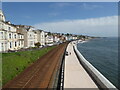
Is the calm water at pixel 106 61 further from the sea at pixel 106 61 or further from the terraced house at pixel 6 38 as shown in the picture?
the terraced house at pixel 6 38

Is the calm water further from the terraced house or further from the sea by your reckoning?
the terraced house

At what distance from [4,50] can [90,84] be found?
31819mm

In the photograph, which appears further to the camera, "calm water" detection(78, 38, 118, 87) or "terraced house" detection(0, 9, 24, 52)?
"terraced house" detection(0, 9, 24, 52)

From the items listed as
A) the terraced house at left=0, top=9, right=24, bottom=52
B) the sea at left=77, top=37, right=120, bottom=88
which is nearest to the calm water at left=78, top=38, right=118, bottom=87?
the sea at left=77, top=37, right=120, bottom=88

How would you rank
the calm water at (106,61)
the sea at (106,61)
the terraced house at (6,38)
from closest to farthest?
the sea at (106,61) → the calm water at (106,61) → the terraced house at (6,38)

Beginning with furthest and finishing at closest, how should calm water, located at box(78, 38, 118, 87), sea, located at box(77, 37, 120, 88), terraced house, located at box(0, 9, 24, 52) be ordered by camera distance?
1. terraced house, located at box(0, 9, 24, 52)
2. calm water, located at box(78, 38, 118, 87)
3. sea, located at box(77, 37, 120, 88)

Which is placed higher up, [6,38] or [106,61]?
[6,38]

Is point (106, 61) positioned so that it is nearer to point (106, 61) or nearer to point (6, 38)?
A: point (106, 61)

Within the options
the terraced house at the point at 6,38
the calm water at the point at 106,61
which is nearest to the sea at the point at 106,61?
the calm water at the point at 106,61

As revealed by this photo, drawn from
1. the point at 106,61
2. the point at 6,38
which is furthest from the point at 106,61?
the point at 6,38

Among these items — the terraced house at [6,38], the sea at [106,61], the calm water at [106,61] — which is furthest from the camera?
the terraced house at [6,38]

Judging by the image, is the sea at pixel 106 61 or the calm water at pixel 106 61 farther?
the calm water at pixel 106 61

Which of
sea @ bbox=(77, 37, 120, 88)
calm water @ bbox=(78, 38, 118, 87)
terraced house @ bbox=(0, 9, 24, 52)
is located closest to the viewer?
sea @ bbox=(77, 37, 120, 88)

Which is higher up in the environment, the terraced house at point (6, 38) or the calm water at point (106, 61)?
the terraced house at point (6, 38)
